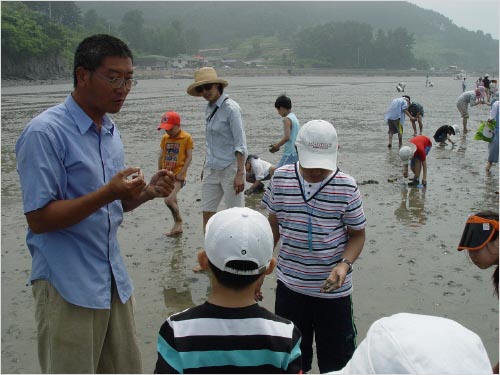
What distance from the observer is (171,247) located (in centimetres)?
616

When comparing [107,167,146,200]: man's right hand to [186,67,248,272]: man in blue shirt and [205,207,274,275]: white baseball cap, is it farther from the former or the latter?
[186,67,248,272]: man in blue shirt

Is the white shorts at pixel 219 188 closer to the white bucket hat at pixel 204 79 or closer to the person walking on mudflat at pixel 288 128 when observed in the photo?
the white bucket hat at pixel 204 79

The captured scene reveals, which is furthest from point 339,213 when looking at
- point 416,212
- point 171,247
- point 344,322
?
point 416,212

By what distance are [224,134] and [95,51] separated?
296cm

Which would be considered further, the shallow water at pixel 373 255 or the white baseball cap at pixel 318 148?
the shallow water at pixel 373 255

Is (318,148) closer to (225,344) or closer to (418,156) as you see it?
(225,344)

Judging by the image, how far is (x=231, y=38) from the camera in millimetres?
179750

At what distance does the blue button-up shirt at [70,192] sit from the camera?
2.18 metres

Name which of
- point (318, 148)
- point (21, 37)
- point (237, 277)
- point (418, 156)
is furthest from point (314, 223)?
point (21, 37)

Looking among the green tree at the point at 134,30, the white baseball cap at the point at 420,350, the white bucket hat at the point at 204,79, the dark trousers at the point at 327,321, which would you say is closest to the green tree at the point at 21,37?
the white bucket hat at the point at 204,79

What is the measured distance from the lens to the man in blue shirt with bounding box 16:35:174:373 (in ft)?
7.18

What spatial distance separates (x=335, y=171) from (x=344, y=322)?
→ 2.85 ft

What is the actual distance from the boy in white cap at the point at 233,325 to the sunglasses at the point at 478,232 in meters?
1.30

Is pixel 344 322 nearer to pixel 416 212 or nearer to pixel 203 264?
pixel 203 264
